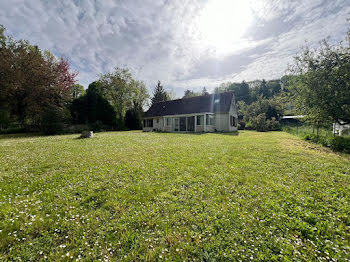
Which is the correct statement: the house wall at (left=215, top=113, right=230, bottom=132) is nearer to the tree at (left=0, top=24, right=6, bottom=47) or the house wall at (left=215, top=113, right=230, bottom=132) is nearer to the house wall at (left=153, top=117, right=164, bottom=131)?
the house wall at (left=153, top=117, right=164, bottom=131)

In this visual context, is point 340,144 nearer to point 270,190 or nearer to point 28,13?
point 270,190

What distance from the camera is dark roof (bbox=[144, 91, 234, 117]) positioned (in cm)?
1784

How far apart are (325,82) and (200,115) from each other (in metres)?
10.7

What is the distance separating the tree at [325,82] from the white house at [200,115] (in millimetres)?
7965

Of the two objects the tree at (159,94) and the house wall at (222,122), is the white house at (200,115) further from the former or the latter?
the tree at (159,94)

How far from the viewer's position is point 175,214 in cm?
230

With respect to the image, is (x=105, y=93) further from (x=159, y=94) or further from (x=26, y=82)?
(x=159, y=94)

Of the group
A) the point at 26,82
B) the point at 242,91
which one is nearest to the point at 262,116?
the point at 26,82

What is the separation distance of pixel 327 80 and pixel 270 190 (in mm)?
10145

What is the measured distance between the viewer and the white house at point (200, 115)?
56.9ft

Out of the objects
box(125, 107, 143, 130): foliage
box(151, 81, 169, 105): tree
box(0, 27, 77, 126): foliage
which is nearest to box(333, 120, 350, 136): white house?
box(125, 107, 143, 130): foliage

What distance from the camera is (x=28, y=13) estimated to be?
31.3 feet

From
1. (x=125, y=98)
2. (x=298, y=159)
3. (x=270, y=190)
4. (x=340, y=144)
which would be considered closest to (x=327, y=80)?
(x=340, y=144)

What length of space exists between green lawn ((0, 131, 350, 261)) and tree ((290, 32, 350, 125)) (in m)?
6.88
